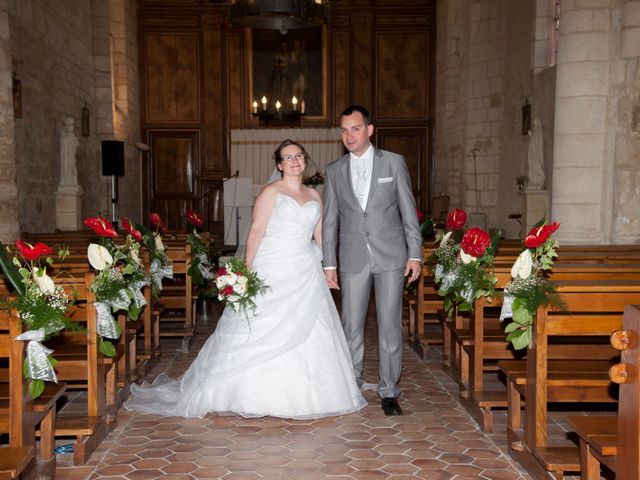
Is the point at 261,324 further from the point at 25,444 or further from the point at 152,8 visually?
the point at 152,8

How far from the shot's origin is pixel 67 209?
10.6 meters

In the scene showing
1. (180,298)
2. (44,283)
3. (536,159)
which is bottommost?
(180,298)

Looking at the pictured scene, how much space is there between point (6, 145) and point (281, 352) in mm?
4253

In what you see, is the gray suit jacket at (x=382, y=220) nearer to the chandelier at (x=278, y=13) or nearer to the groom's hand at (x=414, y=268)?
the groom's hand at (x=414, y=268)

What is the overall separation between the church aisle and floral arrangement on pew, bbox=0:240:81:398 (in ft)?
2.58

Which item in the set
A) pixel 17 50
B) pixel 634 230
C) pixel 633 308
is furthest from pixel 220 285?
pixel 17 50

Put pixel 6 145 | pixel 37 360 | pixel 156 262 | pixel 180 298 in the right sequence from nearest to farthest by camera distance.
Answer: pixel 37 360
pixel 156 262
pixel 180 298
pixel 6 145

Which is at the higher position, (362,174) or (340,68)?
(340,68)

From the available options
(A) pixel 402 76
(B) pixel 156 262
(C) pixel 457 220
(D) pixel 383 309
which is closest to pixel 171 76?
(A) pixel 402 76

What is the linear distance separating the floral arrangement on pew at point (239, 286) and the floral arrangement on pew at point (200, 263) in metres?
2.19

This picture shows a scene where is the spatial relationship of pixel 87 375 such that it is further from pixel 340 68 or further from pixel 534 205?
pixel 340 68

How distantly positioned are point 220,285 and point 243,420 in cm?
86

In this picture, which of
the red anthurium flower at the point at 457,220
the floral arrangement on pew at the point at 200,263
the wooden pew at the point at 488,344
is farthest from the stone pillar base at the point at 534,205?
the wooden pew at the point at 488,344

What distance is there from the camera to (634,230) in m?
7.74
